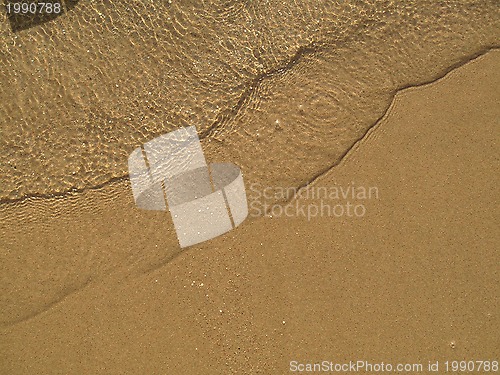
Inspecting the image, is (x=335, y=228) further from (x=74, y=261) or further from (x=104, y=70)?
(x=104, y=70)

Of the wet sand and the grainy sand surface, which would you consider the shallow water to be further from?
the wet sand

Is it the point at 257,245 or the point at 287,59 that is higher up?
the point at 287,59

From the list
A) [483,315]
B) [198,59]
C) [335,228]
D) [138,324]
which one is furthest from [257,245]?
[483,315]

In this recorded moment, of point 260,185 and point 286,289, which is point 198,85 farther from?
point 286,289

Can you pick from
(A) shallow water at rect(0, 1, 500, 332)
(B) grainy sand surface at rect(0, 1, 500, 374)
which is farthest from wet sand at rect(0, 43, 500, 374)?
(A) shallow water at rect(0, 1, 500, 332)

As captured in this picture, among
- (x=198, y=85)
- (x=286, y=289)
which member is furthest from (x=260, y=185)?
(x=198, y=85)

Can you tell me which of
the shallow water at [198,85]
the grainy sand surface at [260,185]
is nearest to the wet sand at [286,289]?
the grainy sand surface at [260,185]
